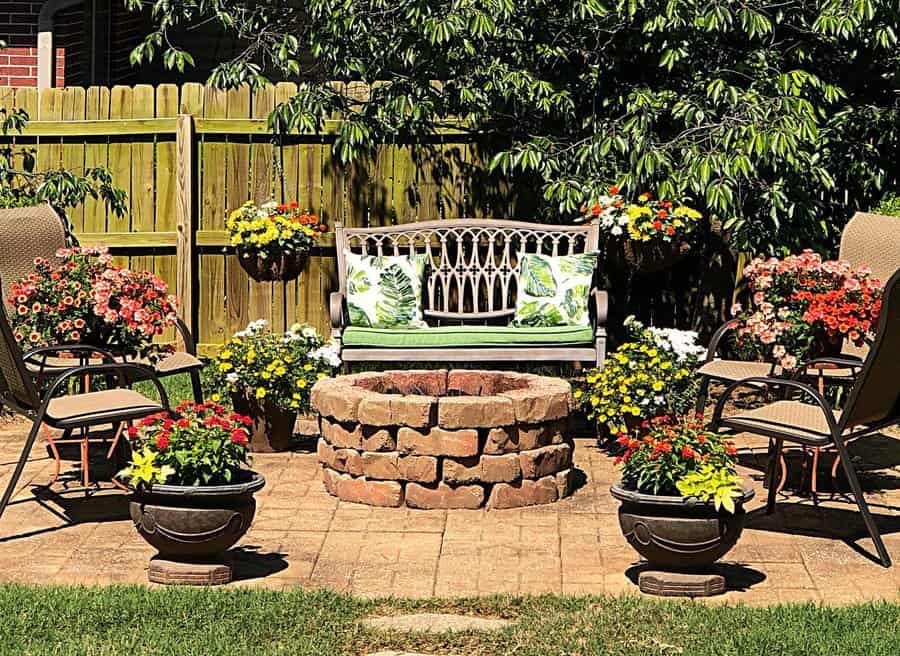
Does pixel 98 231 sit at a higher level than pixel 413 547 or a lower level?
higher

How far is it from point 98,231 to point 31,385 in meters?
4.48

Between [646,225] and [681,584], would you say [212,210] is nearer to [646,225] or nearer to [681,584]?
[646,225]

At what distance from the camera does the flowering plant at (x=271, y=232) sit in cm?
916

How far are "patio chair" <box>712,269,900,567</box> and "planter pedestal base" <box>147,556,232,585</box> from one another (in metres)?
2.24

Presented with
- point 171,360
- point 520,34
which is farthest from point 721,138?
point 171,360

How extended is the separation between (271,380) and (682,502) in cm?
320

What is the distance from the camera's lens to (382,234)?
29.6 feet

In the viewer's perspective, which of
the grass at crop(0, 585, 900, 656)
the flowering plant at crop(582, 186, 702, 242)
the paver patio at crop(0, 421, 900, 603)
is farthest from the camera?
the flowering plant at crop(582, 186, 702, 242)

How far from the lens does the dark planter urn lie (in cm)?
494

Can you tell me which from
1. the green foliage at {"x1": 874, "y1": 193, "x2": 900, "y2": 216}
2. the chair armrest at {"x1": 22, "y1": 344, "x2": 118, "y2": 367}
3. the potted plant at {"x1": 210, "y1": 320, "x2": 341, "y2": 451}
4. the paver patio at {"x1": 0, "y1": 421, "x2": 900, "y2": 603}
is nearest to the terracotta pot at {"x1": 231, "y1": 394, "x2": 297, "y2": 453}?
the potted plant at {"x1": 210, "y1": 320, "x2": 341, "y2": 451}

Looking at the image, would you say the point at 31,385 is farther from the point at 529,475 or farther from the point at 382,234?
the point at 382,234

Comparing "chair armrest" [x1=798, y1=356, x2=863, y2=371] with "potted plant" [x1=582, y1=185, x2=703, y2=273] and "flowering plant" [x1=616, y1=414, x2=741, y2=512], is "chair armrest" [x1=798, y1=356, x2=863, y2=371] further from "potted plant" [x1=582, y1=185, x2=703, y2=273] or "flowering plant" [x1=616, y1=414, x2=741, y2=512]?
"potted plant" [x1=582, y1=185, x2=703, y2=273]

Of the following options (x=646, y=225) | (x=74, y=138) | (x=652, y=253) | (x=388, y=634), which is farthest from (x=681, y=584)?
(x=74, y=138)

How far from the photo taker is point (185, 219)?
10.0m
